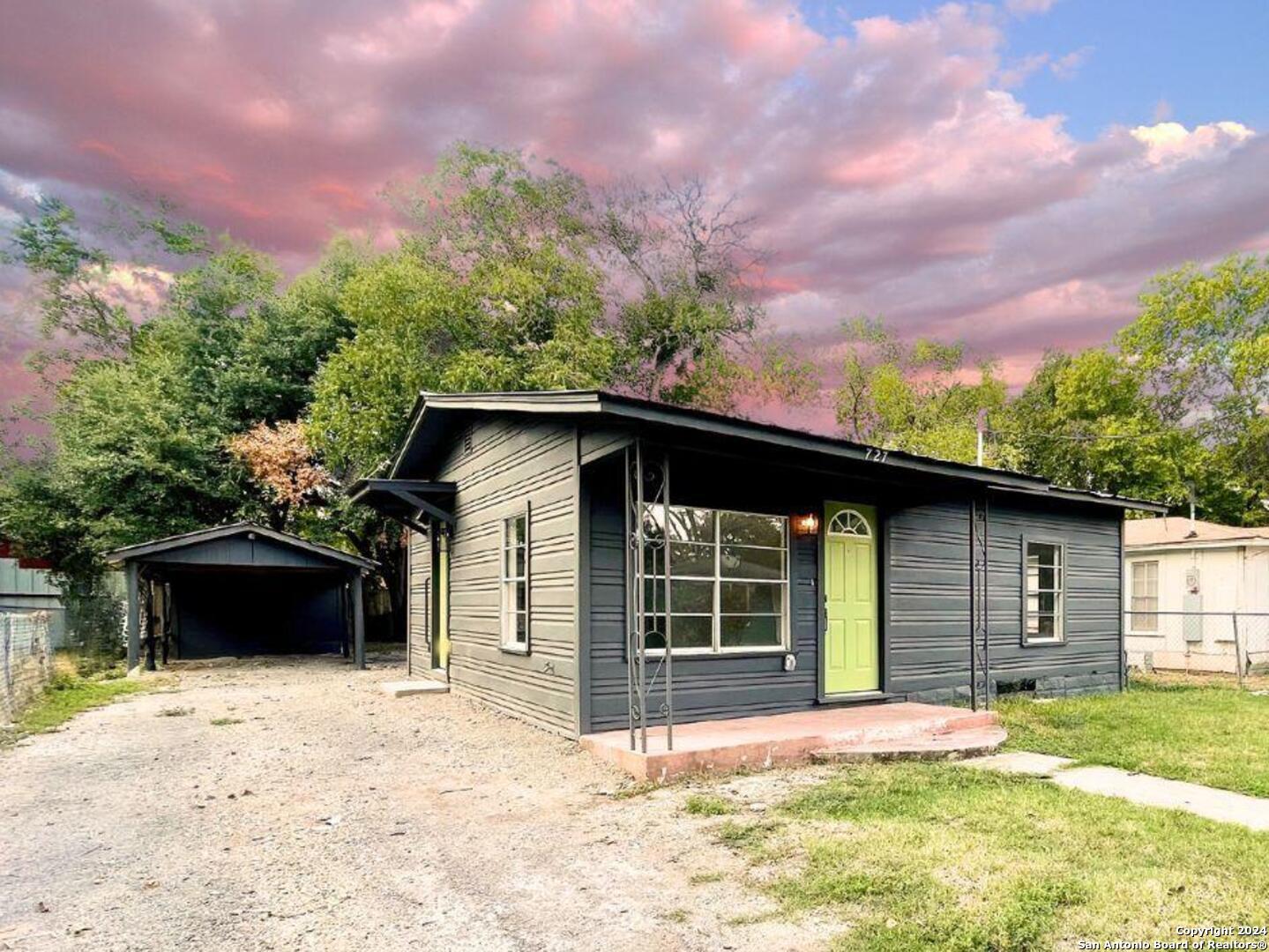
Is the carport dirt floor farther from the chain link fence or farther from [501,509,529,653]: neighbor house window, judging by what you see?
the chain link fence

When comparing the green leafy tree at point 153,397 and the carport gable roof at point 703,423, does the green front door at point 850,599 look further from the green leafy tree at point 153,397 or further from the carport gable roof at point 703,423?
the green leafy tree at point 153,397

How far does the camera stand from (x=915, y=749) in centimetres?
675

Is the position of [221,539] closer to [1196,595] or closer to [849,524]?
[849,524]

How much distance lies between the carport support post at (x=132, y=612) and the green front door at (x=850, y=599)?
12792 millimetres

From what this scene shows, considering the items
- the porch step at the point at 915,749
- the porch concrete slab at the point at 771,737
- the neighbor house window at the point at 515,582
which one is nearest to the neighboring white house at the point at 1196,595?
the porch concrete slab at the point at 771,737

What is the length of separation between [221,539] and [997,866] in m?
15.1

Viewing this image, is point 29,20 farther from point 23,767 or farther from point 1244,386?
point 1244,386

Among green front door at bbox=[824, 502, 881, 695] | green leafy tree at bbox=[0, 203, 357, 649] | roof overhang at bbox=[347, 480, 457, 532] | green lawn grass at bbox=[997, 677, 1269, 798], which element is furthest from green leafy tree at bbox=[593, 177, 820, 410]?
green lawn grass at bbox=[997, 677, 1269, 798]

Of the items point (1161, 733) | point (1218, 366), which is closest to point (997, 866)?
point (1161, 733)

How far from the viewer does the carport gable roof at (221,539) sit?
14648 millimetres

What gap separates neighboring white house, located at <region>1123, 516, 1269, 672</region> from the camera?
1524 cm

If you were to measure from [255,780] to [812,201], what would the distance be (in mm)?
16809

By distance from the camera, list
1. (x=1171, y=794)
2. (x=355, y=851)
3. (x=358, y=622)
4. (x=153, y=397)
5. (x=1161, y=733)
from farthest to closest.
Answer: (x=153, y=397) → (x=358, y=622) → (x=1161, y=733) → (x=1171, y=794) → (x=355, y=851)

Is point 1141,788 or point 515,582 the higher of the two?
point 515,582
